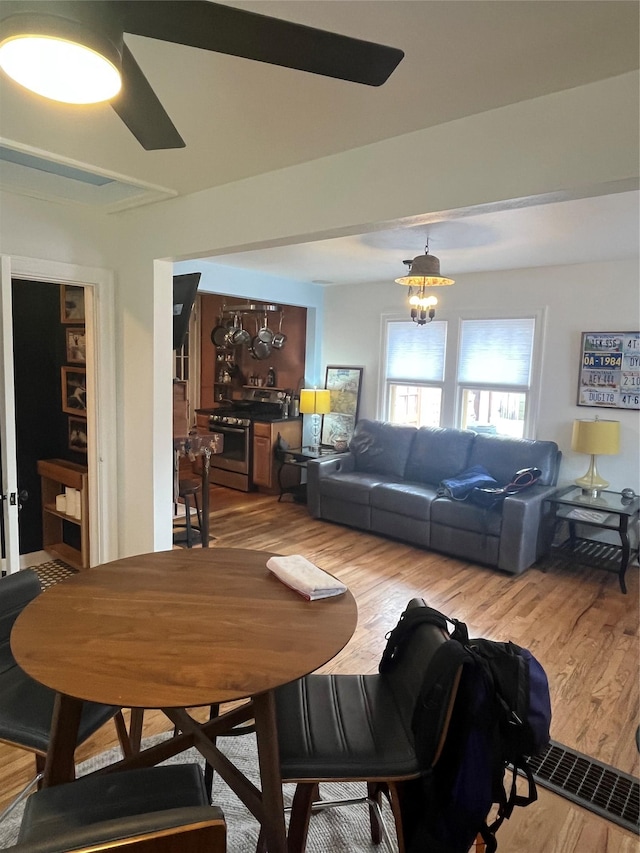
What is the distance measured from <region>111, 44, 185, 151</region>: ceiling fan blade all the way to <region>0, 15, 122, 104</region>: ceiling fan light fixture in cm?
5

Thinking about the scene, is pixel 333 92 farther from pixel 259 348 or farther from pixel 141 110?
pixel 259 348

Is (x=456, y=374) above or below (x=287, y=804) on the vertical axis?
above

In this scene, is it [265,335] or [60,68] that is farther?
[265,335]

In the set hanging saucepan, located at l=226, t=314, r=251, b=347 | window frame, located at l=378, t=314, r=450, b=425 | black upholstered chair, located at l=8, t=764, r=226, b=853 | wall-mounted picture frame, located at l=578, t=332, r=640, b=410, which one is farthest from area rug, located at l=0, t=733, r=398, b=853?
hanging saucepan, located at l=226, t=314, r=251, b=347

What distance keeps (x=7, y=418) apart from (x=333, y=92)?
2.11 m

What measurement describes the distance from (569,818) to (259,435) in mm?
4721

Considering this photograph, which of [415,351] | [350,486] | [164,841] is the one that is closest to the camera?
[164,841]

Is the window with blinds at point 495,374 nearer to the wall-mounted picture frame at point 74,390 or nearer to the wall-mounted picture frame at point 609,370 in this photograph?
the wall-mounted picture frame at point 609,370

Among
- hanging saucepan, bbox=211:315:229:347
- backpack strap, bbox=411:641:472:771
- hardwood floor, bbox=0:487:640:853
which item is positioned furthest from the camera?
hanging saucepan, bbox=211:315:229:347

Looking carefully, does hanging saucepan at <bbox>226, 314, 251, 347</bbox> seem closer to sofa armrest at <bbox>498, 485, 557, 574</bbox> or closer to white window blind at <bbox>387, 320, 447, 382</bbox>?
white window blind at <bbox>387, 320, 447, 382</bbox>

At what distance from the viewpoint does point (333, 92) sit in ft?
5.47

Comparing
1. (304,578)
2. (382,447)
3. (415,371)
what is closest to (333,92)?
(304,578)

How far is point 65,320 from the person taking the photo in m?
3.70

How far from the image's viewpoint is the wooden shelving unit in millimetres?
3492
